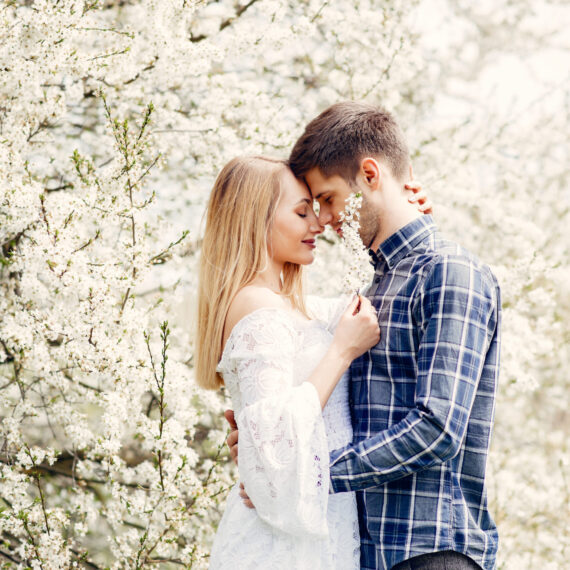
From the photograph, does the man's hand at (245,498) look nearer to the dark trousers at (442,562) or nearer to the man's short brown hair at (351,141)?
the dark trousers at (442,562)

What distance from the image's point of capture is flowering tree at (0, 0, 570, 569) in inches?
103

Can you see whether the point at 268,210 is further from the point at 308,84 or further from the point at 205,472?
the point at 308,84

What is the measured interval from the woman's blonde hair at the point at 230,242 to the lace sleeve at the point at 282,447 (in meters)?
0.35

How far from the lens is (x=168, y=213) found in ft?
14.3

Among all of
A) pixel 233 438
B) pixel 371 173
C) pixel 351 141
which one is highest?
pixel 351 141

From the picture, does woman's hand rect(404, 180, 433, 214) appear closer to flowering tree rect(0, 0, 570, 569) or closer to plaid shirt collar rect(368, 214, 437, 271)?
plaid shirt collar rect(368, 214, 437, 271)

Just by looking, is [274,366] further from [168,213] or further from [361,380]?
[168,213]

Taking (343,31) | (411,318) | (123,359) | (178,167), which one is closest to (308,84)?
(343,31)

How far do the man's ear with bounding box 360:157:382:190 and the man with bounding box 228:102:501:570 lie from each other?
147mm

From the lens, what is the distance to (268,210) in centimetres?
224

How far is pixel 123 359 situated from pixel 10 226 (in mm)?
712

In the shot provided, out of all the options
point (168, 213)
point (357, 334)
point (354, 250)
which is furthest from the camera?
point (168, 213)

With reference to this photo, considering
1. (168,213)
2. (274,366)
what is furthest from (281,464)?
(168,213)

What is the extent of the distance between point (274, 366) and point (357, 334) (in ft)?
0.81
